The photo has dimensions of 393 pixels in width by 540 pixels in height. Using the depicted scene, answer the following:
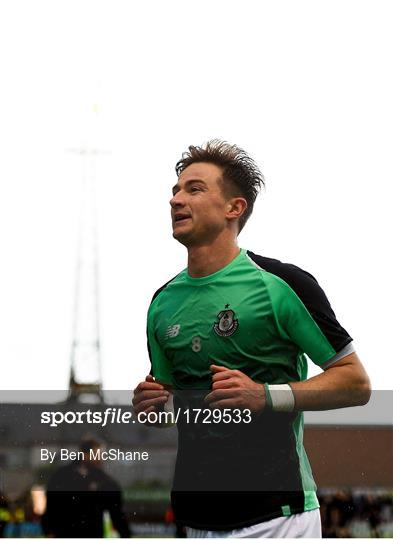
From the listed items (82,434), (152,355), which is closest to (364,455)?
(82,434)

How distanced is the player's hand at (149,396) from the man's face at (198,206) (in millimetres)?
772

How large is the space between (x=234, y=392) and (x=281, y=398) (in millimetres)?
306

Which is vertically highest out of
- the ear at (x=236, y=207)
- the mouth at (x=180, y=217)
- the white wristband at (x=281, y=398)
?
the ear at (x=236, y=207)

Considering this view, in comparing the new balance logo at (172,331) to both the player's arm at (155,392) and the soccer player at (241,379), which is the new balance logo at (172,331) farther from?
the player's arm at (155,392)

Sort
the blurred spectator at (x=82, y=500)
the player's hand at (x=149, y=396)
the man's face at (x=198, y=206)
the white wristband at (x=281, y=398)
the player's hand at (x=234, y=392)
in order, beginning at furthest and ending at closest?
the blurred spectator at (x=82, y=500), the man's face at (x=198, y=206), the player's hand at (x=149, y=396), the white wristband at (x=281, y=398), the player's hand at (x=234, y=392)

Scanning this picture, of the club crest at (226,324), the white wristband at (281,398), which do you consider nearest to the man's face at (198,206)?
the club crest at (226,324)

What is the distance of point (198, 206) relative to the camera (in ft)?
15.9

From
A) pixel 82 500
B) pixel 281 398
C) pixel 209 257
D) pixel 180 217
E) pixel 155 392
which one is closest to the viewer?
pixel 281 398

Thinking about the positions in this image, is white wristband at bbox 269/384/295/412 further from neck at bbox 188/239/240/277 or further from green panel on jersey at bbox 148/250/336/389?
neck at bbox 188/239/240/277

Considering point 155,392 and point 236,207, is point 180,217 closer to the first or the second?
point 236,207

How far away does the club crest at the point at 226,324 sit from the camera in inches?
186

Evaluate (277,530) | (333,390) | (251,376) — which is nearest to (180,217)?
(251,376)

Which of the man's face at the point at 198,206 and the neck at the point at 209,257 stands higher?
the man's face at the point at 198,206

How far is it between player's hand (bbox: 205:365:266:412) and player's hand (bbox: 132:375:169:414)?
0.30 m
